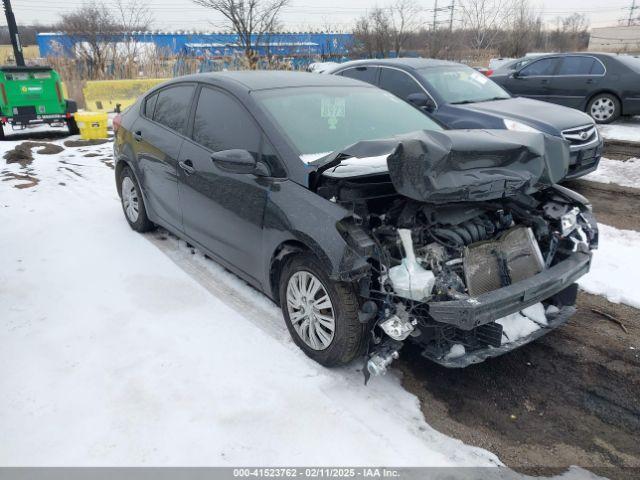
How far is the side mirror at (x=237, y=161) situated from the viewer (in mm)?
3266

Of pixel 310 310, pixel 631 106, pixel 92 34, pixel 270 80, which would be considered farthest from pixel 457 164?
pixel 92 34

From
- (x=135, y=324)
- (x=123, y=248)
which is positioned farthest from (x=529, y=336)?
(x=123, y=248)

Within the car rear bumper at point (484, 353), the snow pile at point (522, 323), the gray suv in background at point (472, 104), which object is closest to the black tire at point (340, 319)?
the car rear bumper at point (484, 353)

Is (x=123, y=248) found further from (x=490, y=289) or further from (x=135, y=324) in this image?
(x=490, y=289)

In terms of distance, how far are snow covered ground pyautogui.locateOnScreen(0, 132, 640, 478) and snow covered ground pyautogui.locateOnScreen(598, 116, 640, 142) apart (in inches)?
223

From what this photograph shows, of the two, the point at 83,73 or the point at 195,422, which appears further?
the point at 83,73

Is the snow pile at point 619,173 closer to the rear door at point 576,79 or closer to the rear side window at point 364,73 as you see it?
the rear door at point 576,79

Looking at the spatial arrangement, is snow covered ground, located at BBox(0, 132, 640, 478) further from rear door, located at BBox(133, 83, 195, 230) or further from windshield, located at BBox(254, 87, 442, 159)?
windshield, located at BBox(254, 87, 442, 159)

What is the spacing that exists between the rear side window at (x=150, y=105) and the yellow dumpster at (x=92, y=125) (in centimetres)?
675

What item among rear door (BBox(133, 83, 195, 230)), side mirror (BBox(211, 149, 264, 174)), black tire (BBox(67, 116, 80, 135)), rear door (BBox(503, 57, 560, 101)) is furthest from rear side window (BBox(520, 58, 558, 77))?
black tire (BBox(67, 116, 80, 135))

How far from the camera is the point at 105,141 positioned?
1130cm

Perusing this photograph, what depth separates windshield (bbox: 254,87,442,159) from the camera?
351 centimetres

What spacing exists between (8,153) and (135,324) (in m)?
7.63

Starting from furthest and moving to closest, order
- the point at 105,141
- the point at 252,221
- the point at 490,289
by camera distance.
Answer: the point at 105,141 → the point at 252,221 → the point at 490,289
